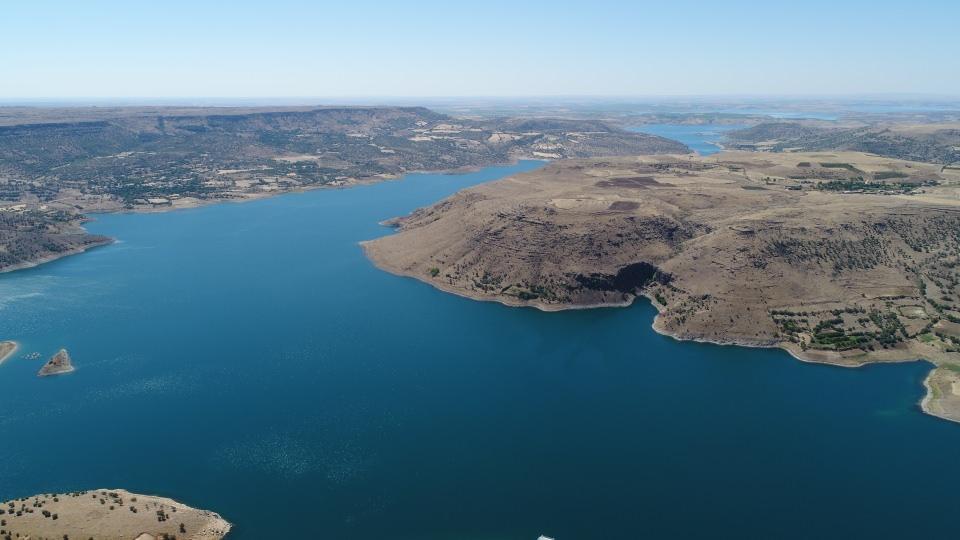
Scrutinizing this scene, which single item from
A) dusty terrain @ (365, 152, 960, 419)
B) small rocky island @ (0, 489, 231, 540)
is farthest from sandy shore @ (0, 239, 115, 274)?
small rocky island @ (0, 489, 231, 540)

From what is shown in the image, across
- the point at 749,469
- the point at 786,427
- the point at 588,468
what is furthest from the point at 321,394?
the point at 786,427

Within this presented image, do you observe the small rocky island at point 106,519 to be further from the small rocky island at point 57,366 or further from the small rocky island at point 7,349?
the small rocky island at point 7,349

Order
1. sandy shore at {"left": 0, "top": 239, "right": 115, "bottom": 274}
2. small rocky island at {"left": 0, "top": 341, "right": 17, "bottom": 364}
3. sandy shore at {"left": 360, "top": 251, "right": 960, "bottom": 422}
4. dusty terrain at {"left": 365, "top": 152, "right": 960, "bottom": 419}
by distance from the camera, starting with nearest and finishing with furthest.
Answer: sandy shore at {"left": 360, "top": 251, "right": 960, "bottom": 422} → small rocky island at {"left": 0, "top": 341, "right": 17, "bottom": 364} → dusty terrain at {"left": 365, "top": 152, "right": 960, "bottom": 419} → sandy shore at {"left": 0, "top": 239, "right": 115, "bottom": 274}

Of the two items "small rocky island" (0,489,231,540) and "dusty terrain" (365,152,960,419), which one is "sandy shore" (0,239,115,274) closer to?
"dusty terrain" (365,152,960,419)

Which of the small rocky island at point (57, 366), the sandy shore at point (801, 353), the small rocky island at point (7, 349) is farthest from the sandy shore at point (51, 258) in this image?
the sandy shore at point (801, 353)

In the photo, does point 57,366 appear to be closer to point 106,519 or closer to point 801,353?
point 106,519

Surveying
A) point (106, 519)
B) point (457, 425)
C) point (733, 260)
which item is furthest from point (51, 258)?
point (733, 260)
